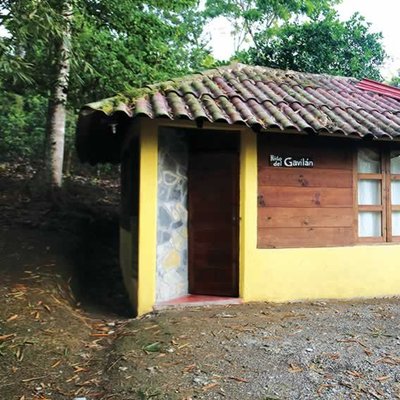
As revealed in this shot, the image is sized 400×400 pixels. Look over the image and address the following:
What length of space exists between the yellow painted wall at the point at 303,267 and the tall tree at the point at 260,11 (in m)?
9.68

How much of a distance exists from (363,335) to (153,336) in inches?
92.1

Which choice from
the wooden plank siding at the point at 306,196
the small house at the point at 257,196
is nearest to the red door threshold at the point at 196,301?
the small house at the point at 257,196

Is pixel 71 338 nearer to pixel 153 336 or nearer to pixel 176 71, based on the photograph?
pixel 153 336

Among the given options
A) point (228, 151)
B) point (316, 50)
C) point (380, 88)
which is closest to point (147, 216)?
point (228, 151)

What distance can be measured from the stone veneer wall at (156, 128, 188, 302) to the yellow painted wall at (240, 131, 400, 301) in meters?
0.89

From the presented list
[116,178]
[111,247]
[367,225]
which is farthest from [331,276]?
[116,178]

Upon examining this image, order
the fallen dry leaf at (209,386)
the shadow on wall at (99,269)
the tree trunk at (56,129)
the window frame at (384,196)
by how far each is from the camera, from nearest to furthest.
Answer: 1. the fallen dry leaf at (209,386)
2. the shadow on wall at (99,269)
3. the window frame at (384,196)
4. the tree trunk at (56,129)

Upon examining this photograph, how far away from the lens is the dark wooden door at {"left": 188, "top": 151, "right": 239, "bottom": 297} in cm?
639

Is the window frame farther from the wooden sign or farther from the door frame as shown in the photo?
the door frame

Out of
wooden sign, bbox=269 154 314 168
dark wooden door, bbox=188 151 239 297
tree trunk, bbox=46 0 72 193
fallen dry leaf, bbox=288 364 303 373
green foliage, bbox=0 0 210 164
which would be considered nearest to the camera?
fallen dry leaf, bbox=288 364 303 373

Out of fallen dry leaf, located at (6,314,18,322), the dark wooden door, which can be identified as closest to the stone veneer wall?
the dark wooden door

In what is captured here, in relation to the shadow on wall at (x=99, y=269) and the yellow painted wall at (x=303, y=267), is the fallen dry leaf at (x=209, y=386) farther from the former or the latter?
the yellow painted wall at (x=303, y=267)

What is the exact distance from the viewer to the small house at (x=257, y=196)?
5.97 m

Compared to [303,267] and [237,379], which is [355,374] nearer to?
[237,379]
